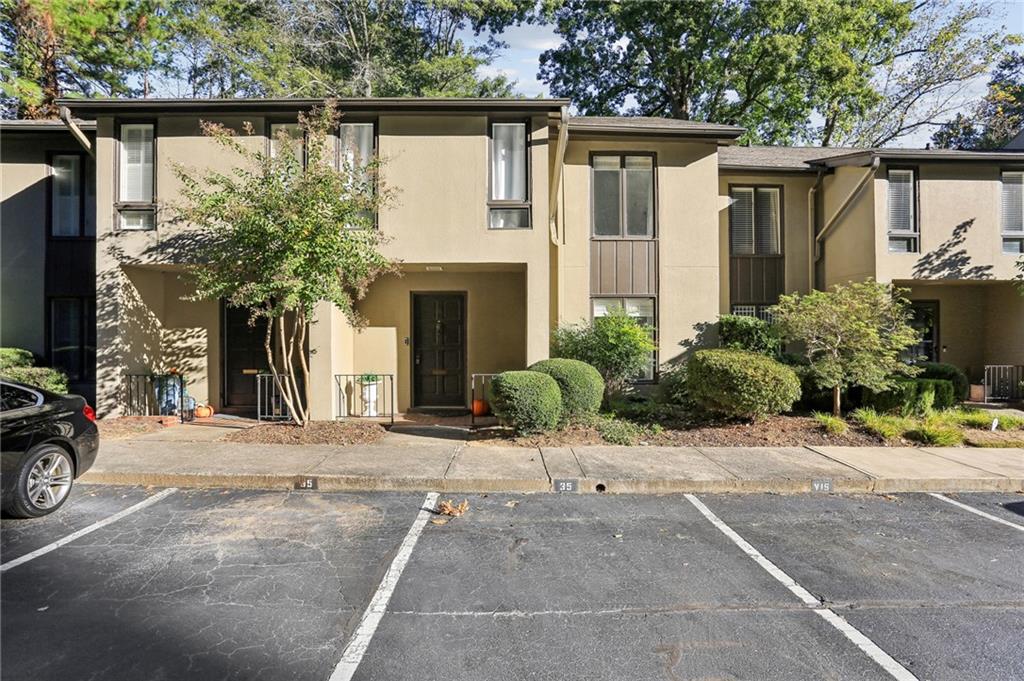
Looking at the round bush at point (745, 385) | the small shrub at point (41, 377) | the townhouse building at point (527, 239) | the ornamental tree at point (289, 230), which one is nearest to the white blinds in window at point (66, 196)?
the townhouse building at point (527, 239)

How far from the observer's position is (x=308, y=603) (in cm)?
346

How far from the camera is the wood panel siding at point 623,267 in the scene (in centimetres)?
1077

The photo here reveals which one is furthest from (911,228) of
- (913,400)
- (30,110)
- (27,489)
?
(30,110)

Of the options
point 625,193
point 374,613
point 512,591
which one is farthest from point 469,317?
point 374,613

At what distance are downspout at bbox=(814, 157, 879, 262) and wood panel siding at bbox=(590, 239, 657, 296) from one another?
15.5ft

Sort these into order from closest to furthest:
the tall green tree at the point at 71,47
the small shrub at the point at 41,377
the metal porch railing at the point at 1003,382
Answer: the small shrub at the point at 41,377
the metal porch railing at the point at 1003,382
the tall green tree at the point at 71,47

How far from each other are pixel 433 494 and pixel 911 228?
12.2m

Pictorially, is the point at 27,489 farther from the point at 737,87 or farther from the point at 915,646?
the point at 737,87

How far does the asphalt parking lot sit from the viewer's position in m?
2.87

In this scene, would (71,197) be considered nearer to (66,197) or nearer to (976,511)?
(66,197)

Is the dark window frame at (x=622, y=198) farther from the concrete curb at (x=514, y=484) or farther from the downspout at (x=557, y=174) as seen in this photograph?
the concrete curb at (x=514, y=484)

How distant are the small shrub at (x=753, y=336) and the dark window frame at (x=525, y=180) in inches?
186

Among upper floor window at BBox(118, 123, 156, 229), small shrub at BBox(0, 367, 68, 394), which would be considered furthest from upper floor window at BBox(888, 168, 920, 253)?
small shrub at BBox(0, 367, 68, 394)

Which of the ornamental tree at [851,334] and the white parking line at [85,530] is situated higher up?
the ornamental tree at [851,334]
